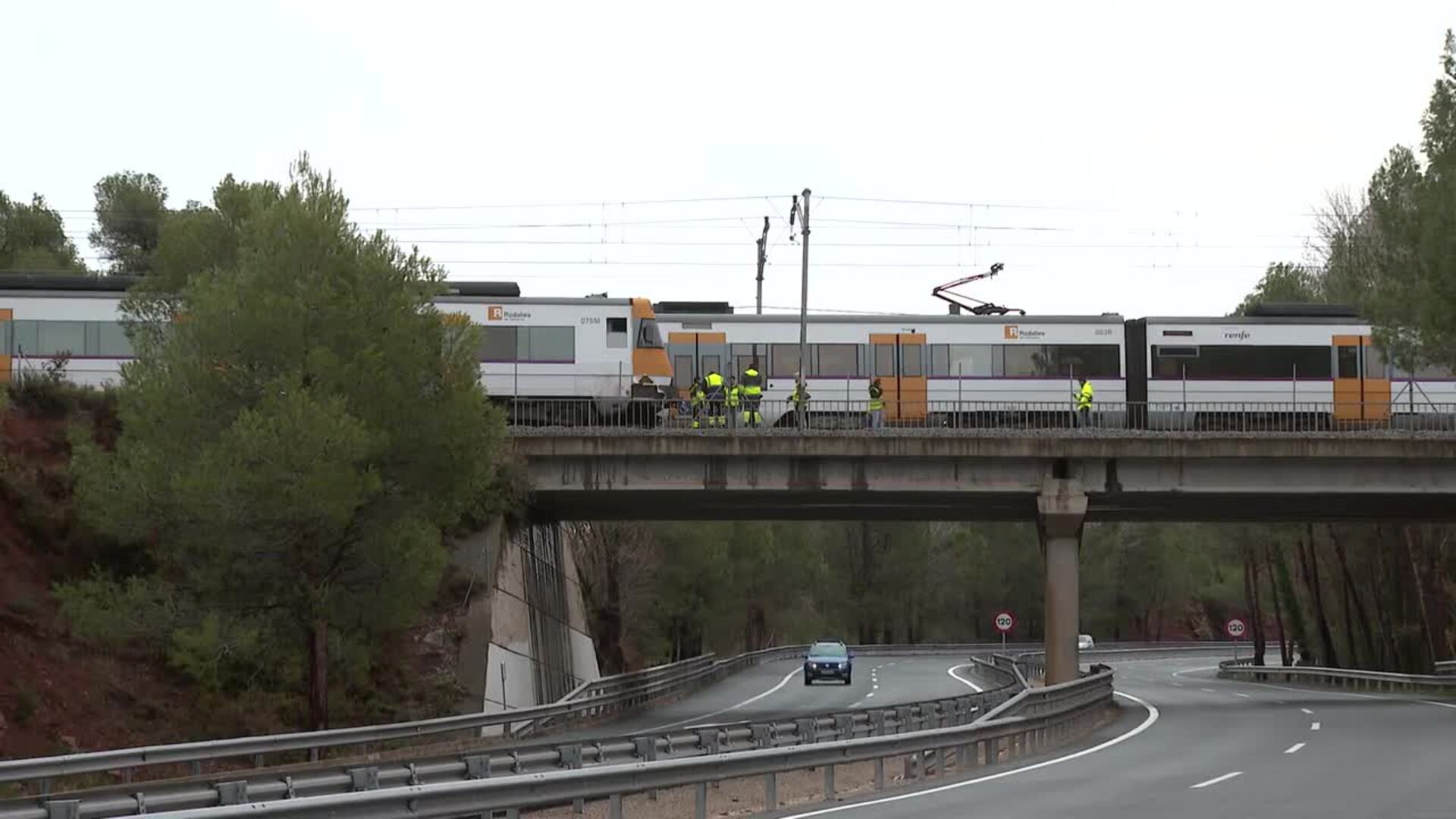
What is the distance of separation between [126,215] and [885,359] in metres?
57.9

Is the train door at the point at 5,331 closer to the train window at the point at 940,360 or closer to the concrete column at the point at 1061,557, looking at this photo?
the train window at the point at 940,360

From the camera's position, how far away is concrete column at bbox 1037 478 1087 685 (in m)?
43.9

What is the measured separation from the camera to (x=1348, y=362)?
49.7 meters

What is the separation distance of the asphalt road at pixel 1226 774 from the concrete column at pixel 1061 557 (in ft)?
16.9

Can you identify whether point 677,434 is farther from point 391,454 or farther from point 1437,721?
point 1437,721

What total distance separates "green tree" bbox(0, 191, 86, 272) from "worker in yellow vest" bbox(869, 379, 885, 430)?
53.3 m

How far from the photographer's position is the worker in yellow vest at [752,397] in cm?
4534

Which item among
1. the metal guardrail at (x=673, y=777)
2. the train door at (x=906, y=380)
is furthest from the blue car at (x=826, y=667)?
the metal guardrail at (x=673, y=777)

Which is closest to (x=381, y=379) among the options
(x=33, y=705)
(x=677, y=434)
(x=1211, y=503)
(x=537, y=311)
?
(x=33, y=705)

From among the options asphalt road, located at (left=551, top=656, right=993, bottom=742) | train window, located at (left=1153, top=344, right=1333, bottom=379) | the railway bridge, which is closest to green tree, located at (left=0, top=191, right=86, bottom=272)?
asphalt road, located at (left=551, top=656, right=993, bottom=742)

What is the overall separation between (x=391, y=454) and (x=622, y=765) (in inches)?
747

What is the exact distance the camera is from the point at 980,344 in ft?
164

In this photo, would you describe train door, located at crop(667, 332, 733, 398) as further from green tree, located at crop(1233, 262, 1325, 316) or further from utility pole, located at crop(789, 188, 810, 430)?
green tree, located at crop(1233, 262, 1325, 316)

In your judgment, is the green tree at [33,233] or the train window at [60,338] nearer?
the train window at [60,338]
